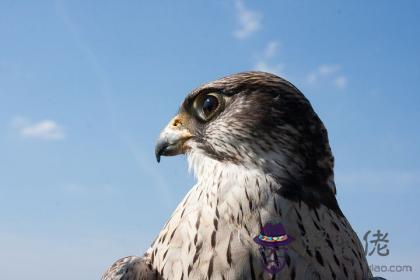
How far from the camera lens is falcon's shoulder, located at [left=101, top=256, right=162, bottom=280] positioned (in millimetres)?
3465

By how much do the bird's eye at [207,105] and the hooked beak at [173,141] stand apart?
20 centimetres

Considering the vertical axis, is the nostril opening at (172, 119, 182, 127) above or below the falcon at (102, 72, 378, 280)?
above

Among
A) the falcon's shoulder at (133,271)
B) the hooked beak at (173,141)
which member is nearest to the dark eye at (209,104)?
the hooked beak at (173,141)

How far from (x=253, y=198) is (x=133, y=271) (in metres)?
0.99

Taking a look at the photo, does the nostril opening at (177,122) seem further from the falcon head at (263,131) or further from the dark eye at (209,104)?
the dark eye at (209,104)

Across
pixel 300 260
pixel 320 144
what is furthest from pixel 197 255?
pixel 320 144

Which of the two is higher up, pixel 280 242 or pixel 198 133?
pixel 198 133

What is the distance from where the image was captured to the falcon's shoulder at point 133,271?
346 centimetres

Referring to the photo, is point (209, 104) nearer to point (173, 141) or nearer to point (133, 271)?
point (173, 141)

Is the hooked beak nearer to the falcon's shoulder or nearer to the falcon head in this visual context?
the falcon head

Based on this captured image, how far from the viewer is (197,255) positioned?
3195mm

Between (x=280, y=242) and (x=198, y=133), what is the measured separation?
1161mm

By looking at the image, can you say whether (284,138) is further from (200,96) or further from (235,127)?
(200,96)

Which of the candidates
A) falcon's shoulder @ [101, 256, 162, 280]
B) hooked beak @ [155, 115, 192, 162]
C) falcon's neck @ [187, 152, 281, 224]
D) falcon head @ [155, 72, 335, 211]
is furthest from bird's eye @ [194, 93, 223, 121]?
falcon's shoulder @ [101, 256, 162, 280]
